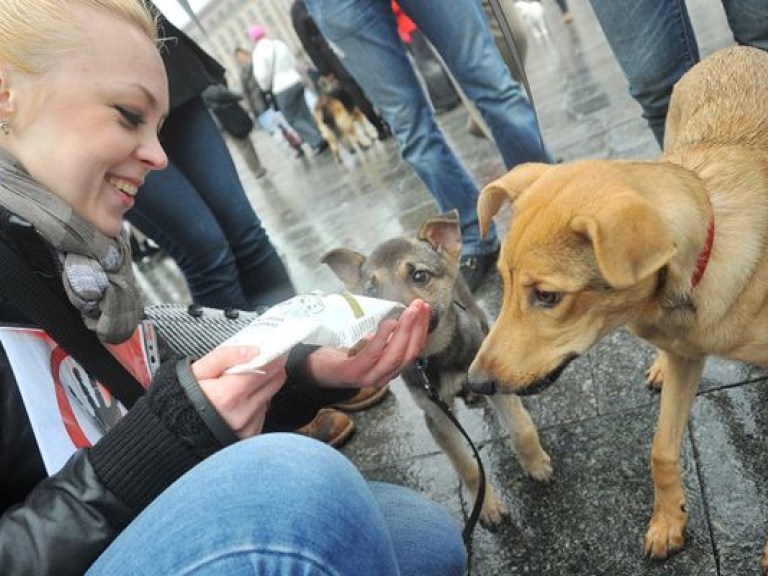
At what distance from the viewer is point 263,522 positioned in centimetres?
118

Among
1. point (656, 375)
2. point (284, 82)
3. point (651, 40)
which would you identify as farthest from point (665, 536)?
point (284, 82)

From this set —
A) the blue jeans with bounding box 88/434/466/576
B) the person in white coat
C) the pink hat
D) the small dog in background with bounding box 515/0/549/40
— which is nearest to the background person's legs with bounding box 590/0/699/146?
the blue jeans with bounding box 88/434/466/576

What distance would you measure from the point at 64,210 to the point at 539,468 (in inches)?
85.0

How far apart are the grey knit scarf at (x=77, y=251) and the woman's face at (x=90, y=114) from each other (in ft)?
0.19

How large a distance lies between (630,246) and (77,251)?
157cm

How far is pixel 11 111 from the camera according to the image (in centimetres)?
170

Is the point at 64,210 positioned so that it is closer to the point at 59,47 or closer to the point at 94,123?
the point at 94,123

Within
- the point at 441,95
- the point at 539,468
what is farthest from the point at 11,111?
the point at 441,95

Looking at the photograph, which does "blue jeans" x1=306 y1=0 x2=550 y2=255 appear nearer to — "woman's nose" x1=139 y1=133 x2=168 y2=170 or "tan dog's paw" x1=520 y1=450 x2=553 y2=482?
"tan dog's paw" x1=520 y1=450 x2=553 y2=482

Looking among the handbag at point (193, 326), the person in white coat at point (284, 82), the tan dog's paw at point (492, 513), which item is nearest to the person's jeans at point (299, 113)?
the person in white coat at point (284, 82)

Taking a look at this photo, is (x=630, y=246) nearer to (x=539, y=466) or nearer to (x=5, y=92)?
(x=539, y=466)

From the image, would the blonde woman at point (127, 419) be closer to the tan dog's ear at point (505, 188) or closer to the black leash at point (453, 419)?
the black leash at point (453, 419)

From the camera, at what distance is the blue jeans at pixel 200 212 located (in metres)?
3.69

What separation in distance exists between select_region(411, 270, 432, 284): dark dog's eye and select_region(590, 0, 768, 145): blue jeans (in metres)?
1.62
